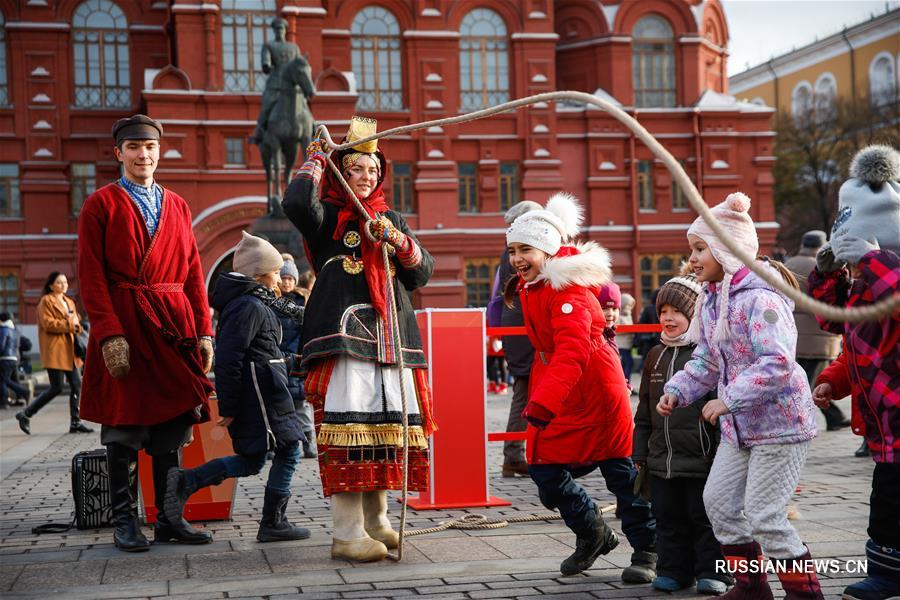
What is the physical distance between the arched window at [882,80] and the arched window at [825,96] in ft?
5.35

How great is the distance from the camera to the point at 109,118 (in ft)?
115

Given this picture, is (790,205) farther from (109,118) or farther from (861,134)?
(109,118)

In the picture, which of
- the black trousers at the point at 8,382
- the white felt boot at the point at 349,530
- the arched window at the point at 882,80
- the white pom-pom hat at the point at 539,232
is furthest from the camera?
the arched window at the point at 882,80

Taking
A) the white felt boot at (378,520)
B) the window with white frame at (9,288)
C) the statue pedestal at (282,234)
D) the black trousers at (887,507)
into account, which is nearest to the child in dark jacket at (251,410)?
the white felt boot at (378,520)

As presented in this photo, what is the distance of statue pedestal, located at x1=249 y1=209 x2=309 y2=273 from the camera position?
20.9m

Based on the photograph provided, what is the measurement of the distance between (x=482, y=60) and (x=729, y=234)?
3212 cm

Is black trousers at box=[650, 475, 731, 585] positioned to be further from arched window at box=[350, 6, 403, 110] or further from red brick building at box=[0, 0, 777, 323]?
arched window at box=[350, 6, 403, 110]

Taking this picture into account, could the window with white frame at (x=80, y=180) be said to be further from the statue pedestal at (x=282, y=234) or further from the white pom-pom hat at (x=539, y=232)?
the white pom-pom hat at (x=539, y=232)

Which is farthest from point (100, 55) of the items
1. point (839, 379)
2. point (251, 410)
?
→ point (839, 379)

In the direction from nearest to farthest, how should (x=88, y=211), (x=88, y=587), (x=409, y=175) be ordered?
(x=88, y=587) < (x=88, y=211) < (x=409, y=175)

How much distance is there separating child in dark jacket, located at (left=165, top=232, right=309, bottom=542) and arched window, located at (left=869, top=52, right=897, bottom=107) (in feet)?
151

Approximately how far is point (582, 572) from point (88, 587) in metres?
2.26

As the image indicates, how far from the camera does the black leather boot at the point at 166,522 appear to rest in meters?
6.46

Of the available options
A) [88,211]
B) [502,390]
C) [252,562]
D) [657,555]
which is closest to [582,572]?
[657,555]
